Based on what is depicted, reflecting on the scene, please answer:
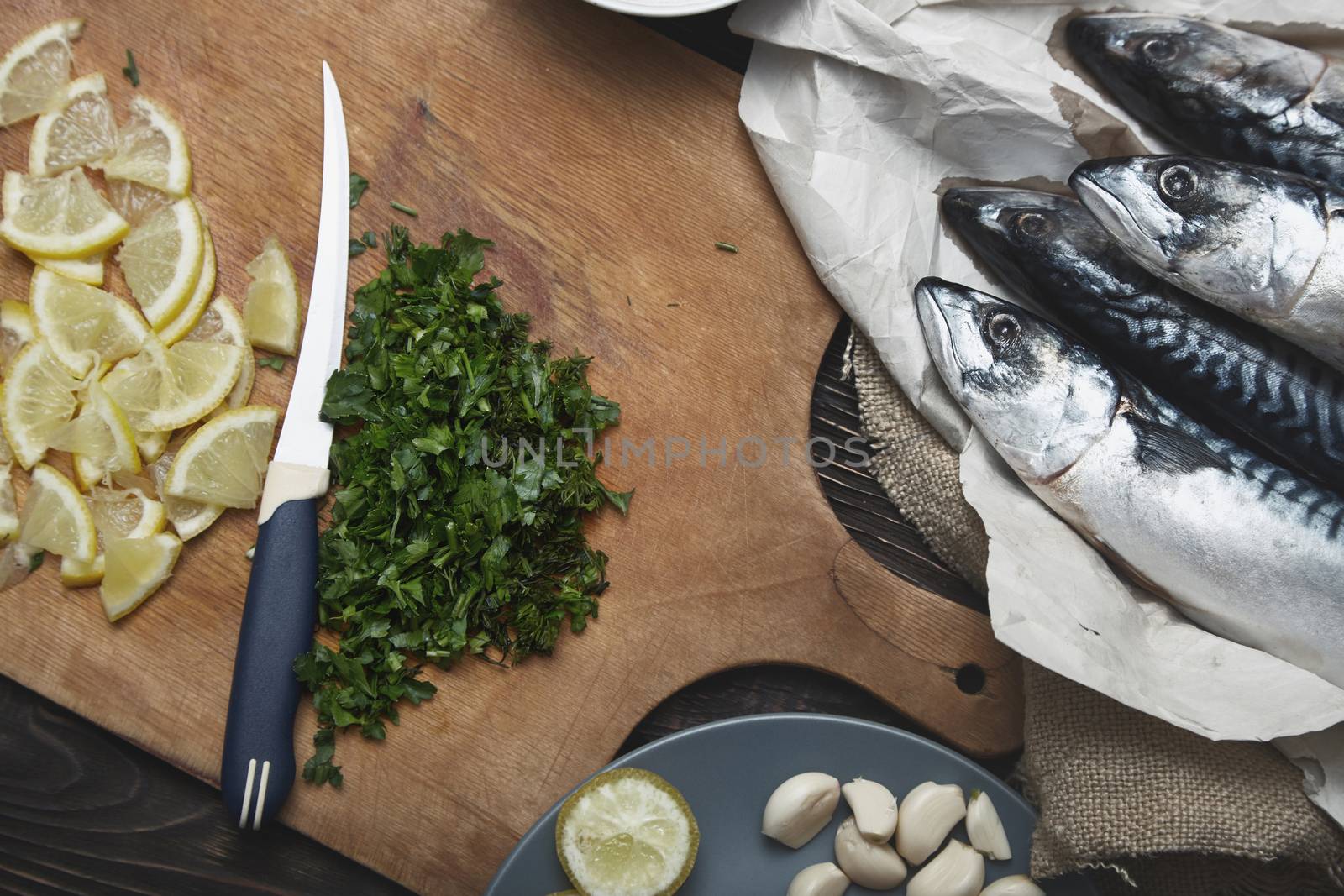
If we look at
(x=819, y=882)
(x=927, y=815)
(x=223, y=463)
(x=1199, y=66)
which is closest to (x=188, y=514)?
(x=223, y=463)

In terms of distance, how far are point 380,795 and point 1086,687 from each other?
1.27m

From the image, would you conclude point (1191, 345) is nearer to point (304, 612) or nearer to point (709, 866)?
point (709, 866)

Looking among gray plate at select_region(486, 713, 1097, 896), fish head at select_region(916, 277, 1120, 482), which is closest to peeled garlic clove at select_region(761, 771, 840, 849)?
gray plate at select_region(486, 713, 1097, 896)

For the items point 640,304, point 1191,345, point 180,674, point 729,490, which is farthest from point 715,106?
point 180,674

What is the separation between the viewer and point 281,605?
5.09ft

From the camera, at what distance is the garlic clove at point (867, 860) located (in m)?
1.59

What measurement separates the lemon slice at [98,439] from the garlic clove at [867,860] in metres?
1.45

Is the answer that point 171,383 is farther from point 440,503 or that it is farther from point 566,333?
point 566,333

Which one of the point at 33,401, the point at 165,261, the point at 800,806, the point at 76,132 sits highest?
the point at 76,132

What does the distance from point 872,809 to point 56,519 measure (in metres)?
1.55

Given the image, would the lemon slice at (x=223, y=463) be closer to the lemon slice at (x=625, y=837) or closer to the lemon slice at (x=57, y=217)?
the lemon slice at (x=57, y=217)

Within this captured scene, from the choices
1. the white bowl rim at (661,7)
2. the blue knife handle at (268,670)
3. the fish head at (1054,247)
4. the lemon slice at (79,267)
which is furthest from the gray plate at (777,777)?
the lemon slice at (79,267)

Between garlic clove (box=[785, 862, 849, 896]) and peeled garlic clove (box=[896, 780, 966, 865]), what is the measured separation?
0.43ft

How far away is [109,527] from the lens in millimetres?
1617
